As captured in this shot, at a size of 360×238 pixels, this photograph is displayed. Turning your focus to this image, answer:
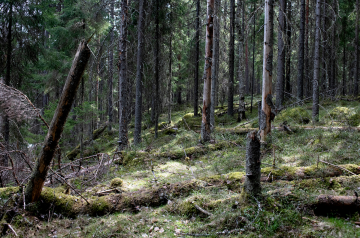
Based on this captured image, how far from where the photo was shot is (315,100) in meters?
11.5

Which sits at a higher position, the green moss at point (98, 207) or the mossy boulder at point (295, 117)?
the mossy boulder at point (295, 117)

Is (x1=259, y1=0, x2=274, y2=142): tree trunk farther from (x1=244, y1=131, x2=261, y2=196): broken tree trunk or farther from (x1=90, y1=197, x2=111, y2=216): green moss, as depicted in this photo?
(x1=90, y1=197, x2=111, y2=216): green moss

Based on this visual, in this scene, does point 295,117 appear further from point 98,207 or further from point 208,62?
point 98,207

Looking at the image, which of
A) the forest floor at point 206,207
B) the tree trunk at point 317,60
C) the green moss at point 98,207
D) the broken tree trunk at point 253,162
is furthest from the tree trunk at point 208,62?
the green moss at point 98,207

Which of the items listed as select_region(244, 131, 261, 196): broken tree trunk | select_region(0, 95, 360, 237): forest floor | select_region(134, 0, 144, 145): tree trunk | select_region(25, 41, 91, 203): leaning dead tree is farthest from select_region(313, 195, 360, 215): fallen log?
select_region(134, 0, 144, 145): tree trunk

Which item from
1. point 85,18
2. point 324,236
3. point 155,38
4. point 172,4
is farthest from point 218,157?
point 85,18

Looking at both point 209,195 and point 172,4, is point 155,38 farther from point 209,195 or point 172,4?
point 209,195

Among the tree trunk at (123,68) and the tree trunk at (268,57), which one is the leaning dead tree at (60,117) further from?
the tree trunk at (123,68)

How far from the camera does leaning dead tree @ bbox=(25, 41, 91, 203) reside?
362 centimetres

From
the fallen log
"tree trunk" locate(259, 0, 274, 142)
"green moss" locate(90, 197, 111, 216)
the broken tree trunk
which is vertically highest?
"tree trunk" locate(259, 0, 274, 142)

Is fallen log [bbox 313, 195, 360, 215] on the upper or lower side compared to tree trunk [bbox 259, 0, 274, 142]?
lower

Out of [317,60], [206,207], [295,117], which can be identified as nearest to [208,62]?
[317,60]

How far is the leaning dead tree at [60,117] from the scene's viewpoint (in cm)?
362

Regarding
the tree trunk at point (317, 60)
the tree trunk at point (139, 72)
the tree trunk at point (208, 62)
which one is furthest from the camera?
the tree trunk at point (139, 72)
